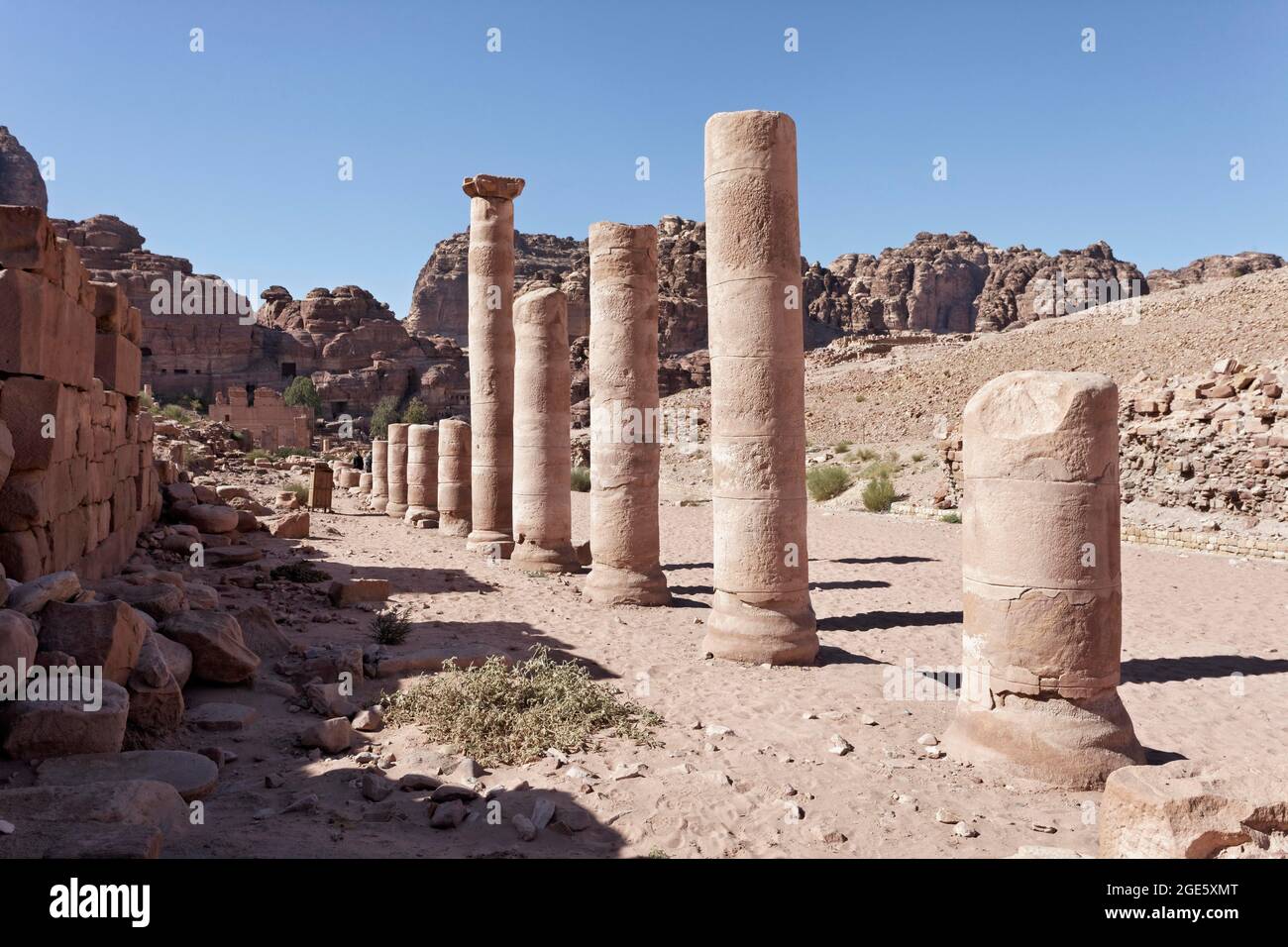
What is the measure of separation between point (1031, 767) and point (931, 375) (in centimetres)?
4358

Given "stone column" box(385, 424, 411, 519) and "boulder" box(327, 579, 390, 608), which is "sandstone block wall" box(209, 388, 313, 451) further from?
"boulder" box(327, 579, 390, 608)

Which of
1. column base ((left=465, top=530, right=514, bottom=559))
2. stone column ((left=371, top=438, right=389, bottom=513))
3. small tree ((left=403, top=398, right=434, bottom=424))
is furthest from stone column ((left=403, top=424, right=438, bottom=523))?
small tree ((left=403, top=398, right=434, bottom=424))

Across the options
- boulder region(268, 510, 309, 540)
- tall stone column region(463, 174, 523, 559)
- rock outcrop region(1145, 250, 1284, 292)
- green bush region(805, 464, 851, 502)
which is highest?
rock outcrop region(1145, 250, 1284, 292)

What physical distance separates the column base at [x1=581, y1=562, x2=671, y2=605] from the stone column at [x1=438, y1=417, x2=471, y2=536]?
25.1ft

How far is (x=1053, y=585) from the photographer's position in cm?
597

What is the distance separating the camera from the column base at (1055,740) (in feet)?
19.1

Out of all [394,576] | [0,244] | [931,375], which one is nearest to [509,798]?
[0,244]

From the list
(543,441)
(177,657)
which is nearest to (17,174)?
(543,441)

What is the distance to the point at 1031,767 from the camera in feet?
19.3

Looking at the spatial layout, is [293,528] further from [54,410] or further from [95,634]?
[95,634]

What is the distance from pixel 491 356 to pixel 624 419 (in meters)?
5.58

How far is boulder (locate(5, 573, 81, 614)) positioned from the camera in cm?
550
